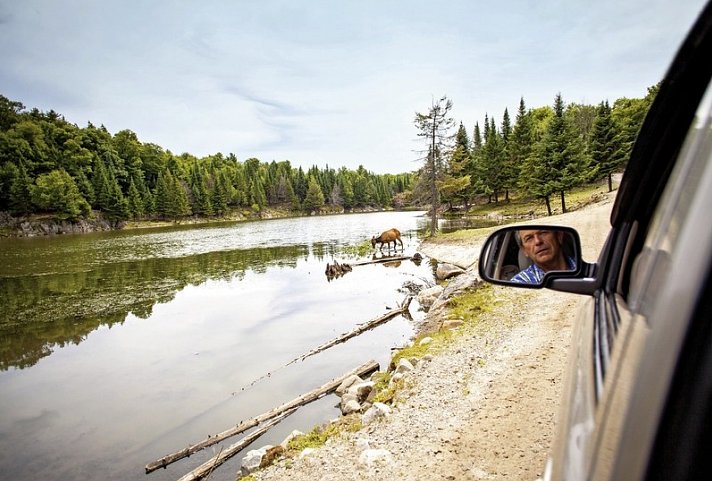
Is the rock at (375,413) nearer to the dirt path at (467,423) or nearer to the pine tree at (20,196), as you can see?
the dirt path at (467,423)

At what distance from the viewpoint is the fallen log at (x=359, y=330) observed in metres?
9.56

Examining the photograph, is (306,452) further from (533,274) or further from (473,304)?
(473,304)

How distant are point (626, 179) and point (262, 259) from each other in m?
25.8

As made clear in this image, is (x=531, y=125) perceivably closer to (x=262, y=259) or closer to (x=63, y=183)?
(x=262, y=259)

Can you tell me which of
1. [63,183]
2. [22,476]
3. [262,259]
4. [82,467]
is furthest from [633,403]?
[63,183]

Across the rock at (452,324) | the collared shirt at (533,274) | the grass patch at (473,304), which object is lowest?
the rock at (452,324)

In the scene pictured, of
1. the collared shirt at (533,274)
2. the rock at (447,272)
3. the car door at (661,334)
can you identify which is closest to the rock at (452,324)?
the collared shirt at (533,274)

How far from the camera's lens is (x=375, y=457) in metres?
4.29

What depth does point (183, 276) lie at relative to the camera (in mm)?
20969

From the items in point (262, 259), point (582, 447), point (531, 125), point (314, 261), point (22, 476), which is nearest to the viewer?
point (582, 447)

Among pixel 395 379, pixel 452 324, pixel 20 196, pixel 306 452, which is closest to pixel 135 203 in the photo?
pixel 20 196

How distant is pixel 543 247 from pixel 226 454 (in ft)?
18.2

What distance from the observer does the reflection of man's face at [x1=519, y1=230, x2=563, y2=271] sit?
2520 mm

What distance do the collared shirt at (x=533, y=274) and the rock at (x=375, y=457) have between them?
2.95 meters
